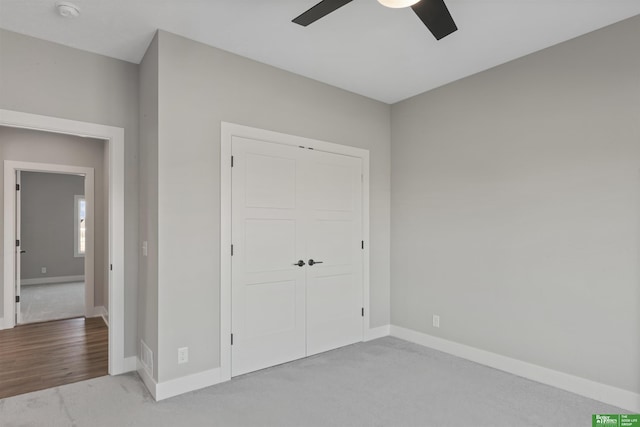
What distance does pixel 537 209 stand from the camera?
3.04 metres

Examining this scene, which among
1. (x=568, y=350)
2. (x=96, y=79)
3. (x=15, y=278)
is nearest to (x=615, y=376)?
(x=568, y=350)

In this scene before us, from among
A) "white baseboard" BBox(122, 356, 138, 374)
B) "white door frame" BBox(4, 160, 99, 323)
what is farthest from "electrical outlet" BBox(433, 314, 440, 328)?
"white door frame" BBox(4, 160, 99, 323)

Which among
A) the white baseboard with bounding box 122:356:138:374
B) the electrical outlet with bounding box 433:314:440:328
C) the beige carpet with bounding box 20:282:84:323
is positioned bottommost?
the beige carpet with bounding box 20:282:84:323

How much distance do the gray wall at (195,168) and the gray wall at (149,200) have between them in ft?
0.26

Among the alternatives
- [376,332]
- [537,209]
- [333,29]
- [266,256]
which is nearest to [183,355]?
[266,256]

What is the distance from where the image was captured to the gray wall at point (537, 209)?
8.57ft

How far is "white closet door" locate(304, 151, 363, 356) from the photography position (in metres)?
3.64

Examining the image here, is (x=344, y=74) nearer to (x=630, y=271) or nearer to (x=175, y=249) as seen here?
(x=175, y=249)

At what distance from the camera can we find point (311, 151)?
3.65 m

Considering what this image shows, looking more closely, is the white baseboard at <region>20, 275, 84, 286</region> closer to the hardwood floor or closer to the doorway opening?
the doorway opening

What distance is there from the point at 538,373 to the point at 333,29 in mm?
3264

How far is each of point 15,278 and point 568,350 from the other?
20.1ft

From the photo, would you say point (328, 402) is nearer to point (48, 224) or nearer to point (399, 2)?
point (399, 2)

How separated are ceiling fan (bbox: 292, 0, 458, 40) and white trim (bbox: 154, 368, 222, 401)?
8.76 ft
